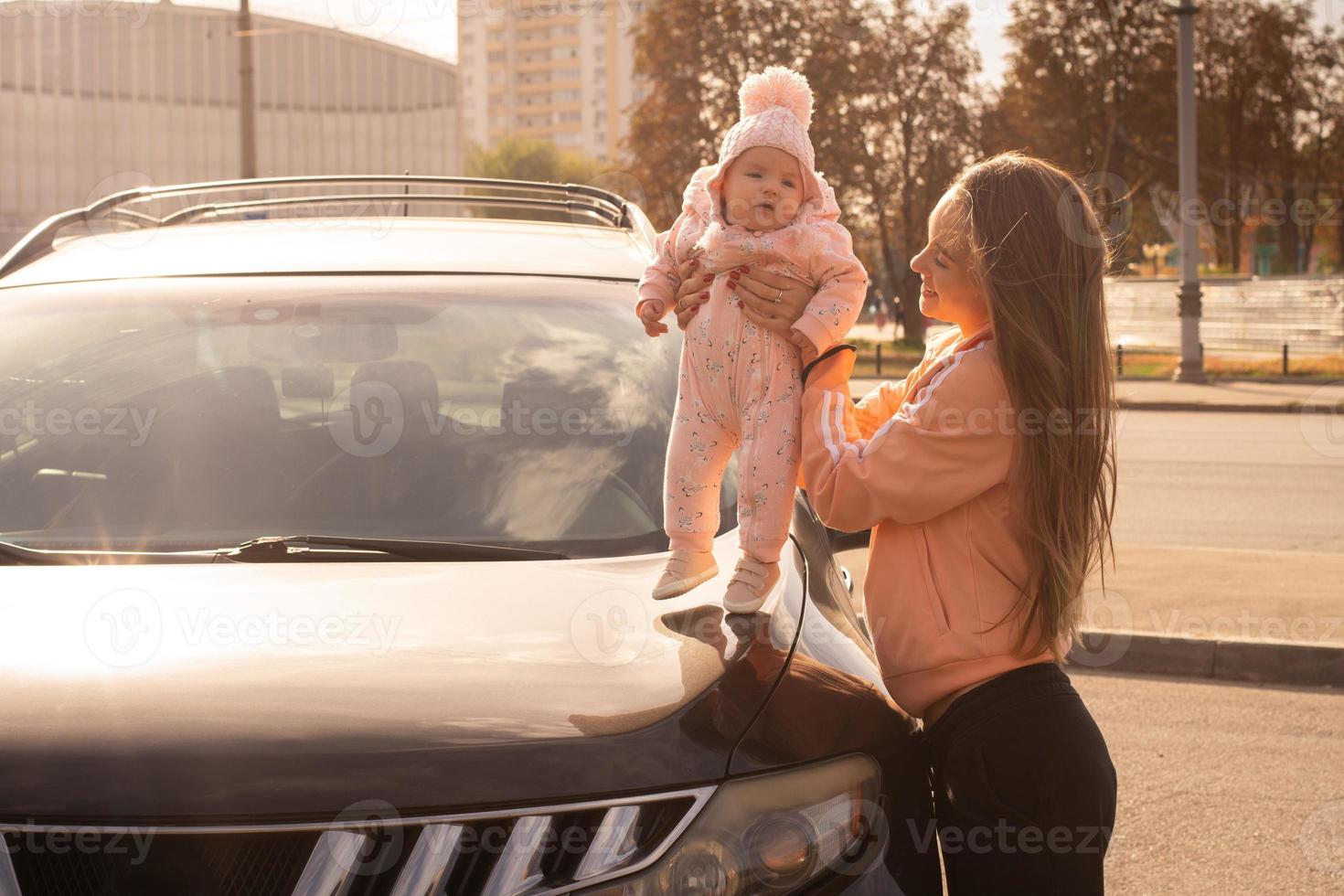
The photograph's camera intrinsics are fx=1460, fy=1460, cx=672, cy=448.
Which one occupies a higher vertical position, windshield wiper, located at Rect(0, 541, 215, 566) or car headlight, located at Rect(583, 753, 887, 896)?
windshield wiper, located at Rect(0, 541, 215, 566)

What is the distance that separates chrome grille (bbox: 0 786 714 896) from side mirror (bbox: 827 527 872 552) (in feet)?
4.10

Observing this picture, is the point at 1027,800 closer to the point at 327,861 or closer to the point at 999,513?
the point at 999,513

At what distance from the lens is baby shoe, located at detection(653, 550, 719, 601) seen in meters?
2.44

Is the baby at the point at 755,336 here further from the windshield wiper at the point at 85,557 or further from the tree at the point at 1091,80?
the tree at the point at 1091,80

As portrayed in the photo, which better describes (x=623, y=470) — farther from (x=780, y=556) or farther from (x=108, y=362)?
(x=108, y=362)

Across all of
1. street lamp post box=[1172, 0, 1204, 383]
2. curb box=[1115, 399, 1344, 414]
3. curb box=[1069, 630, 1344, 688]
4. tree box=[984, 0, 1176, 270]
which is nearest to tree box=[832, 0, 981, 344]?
tree box=[984, 0, 1176, 270]

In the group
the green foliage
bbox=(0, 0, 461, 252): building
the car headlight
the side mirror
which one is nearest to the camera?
the car headlight

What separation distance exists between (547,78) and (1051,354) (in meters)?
151

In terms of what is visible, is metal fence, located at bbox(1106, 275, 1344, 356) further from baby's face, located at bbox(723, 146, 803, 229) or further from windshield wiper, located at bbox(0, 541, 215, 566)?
windshield wiper, located at bbox(0, 541, 215, 566)

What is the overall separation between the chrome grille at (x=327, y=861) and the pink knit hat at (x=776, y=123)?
4.12ft

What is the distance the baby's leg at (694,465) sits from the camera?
2.56m

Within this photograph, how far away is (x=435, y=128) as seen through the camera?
83375 mm

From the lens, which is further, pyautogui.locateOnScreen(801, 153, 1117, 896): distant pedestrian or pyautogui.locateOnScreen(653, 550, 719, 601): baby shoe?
pyautogui.locateOnScreen(653, 550, 719, 601): baby shoe

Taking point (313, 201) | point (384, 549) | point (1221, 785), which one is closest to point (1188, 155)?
point (1221, 785)
